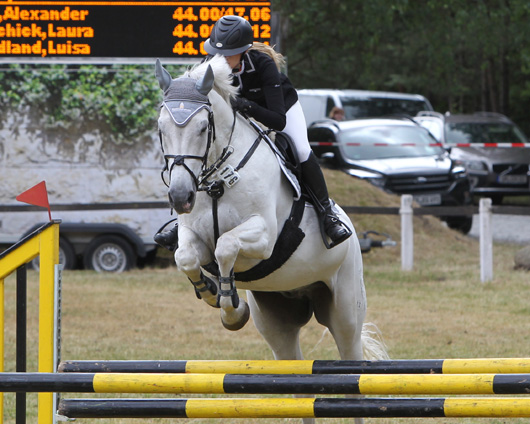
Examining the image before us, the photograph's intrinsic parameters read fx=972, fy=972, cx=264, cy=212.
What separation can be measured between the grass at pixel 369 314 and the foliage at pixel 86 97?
1905 mm

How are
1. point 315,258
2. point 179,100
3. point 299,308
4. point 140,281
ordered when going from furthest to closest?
point 140,281 → point 299,308 → point 315,258 → point 179,100

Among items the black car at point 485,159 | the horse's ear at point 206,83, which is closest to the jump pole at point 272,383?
the horse's ear at point 206,83

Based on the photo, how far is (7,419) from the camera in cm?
614

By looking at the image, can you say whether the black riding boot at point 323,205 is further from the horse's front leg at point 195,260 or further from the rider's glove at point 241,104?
the horse's front leg at point 195,260

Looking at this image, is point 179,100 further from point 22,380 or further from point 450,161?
point 450,161

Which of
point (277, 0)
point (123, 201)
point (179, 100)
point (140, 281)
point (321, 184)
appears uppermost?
point (277, 0)

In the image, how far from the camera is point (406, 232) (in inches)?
458

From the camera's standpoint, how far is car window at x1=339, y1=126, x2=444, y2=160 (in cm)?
1468

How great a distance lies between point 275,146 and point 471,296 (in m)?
6.02

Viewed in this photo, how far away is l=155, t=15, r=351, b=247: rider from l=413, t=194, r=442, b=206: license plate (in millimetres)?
9541

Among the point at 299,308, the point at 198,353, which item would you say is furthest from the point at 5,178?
the point at 299,308

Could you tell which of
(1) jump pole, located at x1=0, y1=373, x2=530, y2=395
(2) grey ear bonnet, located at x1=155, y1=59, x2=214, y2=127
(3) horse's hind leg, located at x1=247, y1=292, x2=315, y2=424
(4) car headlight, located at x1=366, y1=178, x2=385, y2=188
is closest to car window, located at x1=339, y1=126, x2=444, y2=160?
(4) car headlight, located at x1=366, y1=178, x2=385, y2=188

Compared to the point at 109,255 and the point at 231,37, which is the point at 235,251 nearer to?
the point at 231,37

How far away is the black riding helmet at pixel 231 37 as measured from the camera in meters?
4.55
